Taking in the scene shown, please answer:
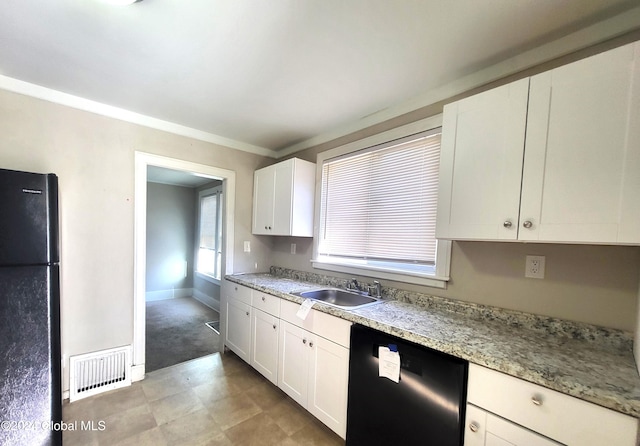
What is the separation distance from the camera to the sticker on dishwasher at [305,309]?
184 centimetres

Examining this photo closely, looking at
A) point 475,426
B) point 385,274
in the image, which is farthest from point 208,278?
point 475,426

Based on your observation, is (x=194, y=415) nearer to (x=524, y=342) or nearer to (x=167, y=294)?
(x=524, y=342)

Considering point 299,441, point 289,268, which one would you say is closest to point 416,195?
point 289,268

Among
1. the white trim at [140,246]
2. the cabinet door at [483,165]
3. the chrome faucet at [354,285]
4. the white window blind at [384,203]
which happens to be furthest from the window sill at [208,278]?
the cabinet door at [483,165]

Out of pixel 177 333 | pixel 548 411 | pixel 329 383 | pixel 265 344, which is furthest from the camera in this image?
pixel 177 333

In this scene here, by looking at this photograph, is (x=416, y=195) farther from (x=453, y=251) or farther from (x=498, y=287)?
(x=498, y=287)

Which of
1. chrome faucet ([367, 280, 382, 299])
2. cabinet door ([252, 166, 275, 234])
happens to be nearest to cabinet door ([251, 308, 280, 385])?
chrome faucet ([367, 280, 382, 299])

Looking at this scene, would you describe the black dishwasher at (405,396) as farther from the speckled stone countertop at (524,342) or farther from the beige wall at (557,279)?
the beige wall at (557,279)

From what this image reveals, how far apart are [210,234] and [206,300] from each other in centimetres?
128

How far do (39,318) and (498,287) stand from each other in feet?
8.99

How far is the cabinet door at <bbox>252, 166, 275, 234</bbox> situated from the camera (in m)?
2.89

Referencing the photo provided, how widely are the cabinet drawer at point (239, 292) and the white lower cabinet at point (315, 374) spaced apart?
2.00 ft

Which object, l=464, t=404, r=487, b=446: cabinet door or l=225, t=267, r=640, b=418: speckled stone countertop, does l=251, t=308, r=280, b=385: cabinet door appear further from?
l=464, t=404, r=487, b=446: cabinet door

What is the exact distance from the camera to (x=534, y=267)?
1.43 meters
